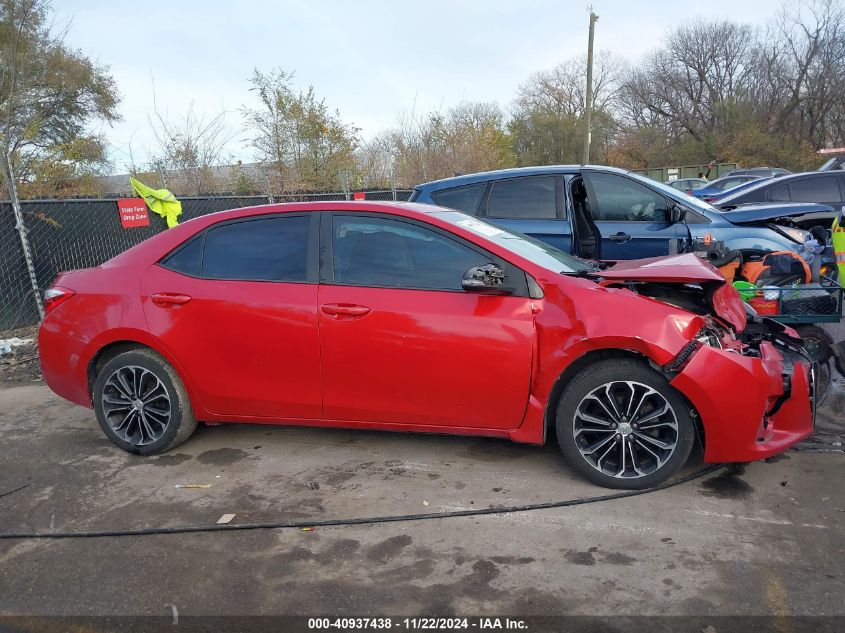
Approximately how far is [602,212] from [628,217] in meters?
0.27

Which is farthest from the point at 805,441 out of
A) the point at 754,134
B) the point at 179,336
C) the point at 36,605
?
the point at 754,134

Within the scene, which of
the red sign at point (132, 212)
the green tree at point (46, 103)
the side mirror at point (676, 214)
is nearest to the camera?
the side mirror at point (676, 214)

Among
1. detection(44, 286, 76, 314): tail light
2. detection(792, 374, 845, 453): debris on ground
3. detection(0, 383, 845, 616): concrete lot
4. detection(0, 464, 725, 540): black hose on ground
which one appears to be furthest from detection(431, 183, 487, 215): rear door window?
detection(0, 464, 725, 540): black hose on ground

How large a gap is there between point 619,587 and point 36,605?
2557 millimetres

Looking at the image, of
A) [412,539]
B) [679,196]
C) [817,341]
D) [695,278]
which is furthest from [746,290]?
[412,539]

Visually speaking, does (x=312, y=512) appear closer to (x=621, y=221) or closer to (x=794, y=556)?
(x=794, y=556)

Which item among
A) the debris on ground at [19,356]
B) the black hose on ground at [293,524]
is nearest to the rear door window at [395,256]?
the black hose on ground at [293,524]

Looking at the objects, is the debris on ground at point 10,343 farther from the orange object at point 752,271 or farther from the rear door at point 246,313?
the orange object at point 752,271

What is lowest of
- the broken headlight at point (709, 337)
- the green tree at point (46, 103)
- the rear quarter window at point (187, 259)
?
the broken headlight at point (709, 337)

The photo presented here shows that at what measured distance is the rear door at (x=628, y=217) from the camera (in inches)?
265

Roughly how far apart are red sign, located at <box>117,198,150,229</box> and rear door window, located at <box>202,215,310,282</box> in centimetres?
638

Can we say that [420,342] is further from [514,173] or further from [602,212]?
[602,212]

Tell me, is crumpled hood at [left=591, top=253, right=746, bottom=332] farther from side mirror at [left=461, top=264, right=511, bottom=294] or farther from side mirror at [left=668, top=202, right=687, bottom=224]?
side mirror at [left=668, top=202, right=687, bottom=224]

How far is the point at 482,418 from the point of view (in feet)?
12.7
